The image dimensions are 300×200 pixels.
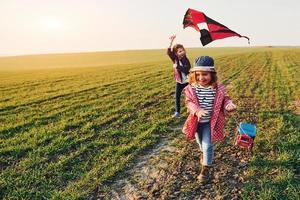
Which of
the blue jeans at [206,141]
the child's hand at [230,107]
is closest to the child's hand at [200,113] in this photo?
the child's hand at [230,107]

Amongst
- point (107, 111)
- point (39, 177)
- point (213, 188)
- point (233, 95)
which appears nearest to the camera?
point (213, 188)

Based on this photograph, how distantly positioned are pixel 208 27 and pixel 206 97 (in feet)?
7.04

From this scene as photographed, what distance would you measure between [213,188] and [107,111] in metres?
7.60

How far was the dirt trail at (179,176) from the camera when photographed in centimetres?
631

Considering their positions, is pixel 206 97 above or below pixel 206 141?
above

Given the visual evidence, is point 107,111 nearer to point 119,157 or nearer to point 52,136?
point 52,136

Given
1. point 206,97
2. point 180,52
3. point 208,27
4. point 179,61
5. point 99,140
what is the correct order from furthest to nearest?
1. point 179,61
2. point 180,52
3. point 99,140
4. point 208,27
5. point 206,97

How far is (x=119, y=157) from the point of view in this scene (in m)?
8.16

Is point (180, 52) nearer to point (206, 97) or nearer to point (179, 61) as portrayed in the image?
point (179, 61)

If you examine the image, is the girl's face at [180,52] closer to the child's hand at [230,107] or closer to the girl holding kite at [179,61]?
the girl holding kite at [179,61]

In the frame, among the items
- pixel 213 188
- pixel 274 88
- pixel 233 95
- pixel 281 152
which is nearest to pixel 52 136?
pixel 213 188

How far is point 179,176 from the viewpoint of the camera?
7.03m

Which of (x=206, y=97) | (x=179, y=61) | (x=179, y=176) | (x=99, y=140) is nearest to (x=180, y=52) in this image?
(x=179, y=61)

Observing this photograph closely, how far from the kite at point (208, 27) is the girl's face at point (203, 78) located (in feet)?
5.00
